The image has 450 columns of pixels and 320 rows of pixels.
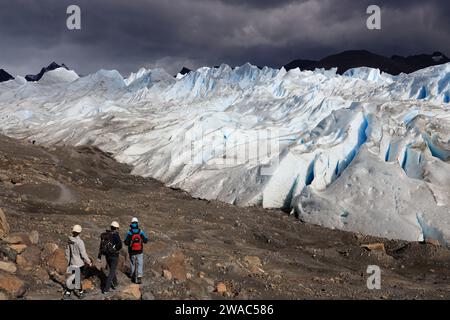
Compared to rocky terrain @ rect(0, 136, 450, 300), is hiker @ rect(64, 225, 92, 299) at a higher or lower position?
higher

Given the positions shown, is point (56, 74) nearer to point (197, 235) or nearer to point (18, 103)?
point (18, 103)

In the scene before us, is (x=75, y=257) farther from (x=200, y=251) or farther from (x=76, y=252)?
(x=200, y=251)

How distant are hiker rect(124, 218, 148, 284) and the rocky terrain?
0.45m

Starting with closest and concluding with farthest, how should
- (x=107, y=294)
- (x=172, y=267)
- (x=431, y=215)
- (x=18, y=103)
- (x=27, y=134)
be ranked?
(x=107, y=294)
(x=172, y=267)
(x=431, y=215)
(x=27, y=134)
(x=18, y=103)

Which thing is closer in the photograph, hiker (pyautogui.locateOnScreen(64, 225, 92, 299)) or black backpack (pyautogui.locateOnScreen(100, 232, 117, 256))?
hiker (pyautogui.locateOnScreen(64, 225, 92, 299))

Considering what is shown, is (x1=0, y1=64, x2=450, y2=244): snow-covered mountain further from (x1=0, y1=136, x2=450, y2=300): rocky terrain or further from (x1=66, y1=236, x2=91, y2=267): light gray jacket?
(x1=66, y1=236, x2=91, y2=267): light gray jacket

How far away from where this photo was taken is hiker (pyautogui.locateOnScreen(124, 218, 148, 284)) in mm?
10523

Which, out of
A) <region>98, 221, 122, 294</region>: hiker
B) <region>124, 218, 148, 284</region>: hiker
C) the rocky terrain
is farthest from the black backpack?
the rocky terrain

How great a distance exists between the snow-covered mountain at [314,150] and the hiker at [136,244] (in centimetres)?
1330
